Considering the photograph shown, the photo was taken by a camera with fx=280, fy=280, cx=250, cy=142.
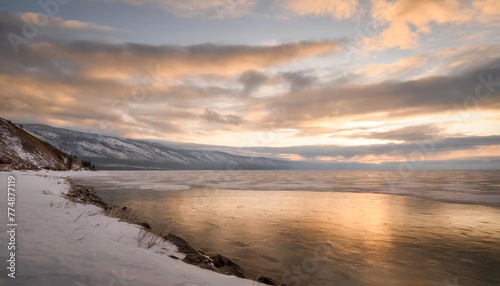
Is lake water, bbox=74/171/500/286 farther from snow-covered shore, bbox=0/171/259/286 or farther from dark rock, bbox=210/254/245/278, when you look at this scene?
snow-covered shore, bbox=0/171/259/286

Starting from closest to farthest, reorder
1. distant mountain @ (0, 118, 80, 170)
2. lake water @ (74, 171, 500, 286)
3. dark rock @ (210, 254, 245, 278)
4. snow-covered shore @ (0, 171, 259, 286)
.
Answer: snow-covered shore @ (0, 171, 259, 286) < dark rock @ (210, 254, 245, 278) < lake water @ (74, 171, 500, 286) < distant mountain @ (0, 118, 80, 170)

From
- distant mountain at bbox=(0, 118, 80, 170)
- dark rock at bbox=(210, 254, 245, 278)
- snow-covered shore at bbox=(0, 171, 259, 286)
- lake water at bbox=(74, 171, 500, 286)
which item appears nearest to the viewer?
snow-covered shore at bbox=(0, 171, 259, 286)

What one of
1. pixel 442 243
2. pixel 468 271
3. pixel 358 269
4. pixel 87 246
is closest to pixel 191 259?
pixel 87 246

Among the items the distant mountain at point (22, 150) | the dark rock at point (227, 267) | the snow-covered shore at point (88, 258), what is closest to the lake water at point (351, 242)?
the dark rock at point (227, 267)

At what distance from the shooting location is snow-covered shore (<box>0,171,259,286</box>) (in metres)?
5.08

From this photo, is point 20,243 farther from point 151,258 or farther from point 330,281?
point 330,281

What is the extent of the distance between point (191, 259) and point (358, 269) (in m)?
5.73

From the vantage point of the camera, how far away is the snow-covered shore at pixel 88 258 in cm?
508

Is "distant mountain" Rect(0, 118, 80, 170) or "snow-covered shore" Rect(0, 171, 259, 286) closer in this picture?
"snow-covered shore" Rect(0, 171, 259, 286)

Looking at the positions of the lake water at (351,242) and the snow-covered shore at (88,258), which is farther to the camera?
the lake water at (351,242)

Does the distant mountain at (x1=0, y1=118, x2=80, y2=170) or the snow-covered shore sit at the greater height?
the distant mountain at (x1=0, y1=118, x2=80, y2=170)

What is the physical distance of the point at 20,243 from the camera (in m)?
6.54

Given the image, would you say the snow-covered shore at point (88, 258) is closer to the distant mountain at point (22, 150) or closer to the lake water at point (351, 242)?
the lake water at point (351, 242)

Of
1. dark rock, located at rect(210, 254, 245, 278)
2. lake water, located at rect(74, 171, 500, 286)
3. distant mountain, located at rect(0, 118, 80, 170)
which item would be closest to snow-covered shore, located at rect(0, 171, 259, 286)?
dark rock, located at rect(210, 254, 245, 278)
